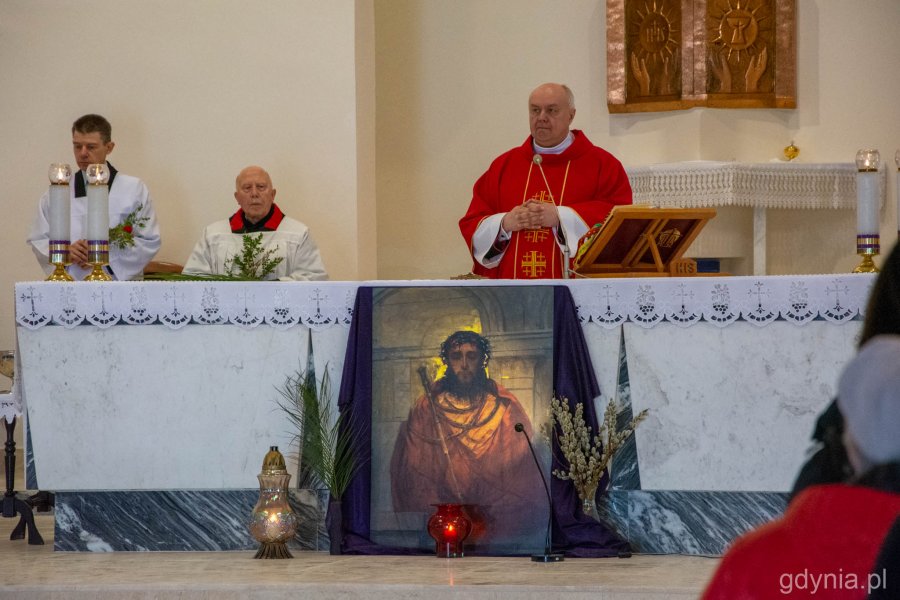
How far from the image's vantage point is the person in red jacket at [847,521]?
43.9 inches

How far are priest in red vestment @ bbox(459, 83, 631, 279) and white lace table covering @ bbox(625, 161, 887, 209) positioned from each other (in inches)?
116

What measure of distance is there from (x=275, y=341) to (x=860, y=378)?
4.44 metres

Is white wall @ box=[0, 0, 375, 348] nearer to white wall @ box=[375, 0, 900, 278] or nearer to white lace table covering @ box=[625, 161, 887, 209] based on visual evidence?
white wall @ box=[375, 0, 900, 278]

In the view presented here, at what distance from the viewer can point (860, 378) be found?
1118 mm

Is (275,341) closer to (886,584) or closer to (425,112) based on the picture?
(886,584)

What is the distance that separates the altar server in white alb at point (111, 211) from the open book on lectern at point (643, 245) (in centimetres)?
299

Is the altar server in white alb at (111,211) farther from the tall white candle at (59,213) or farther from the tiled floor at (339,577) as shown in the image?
the tiled floor at (339,577)

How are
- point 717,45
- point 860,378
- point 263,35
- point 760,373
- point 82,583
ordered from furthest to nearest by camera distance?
point 717,45
point 263,35
point 760,373
point 82,583
point 860,378

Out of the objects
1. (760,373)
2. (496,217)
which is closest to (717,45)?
(496,217)

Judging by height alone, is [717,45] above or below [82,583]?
above

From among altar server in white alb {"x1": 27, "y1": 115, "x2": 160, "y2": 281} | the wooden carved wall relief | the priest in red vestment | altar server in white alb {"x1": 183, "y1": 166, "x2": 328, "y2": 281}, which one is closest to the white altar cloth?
the priest in red vestment

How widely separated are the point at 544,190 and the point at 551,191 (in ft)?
0.12

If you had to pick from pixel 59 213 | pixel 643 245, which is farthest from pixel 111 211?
pixel 643 245

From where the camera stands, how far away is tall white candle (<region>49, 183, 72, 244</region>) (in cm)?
568
